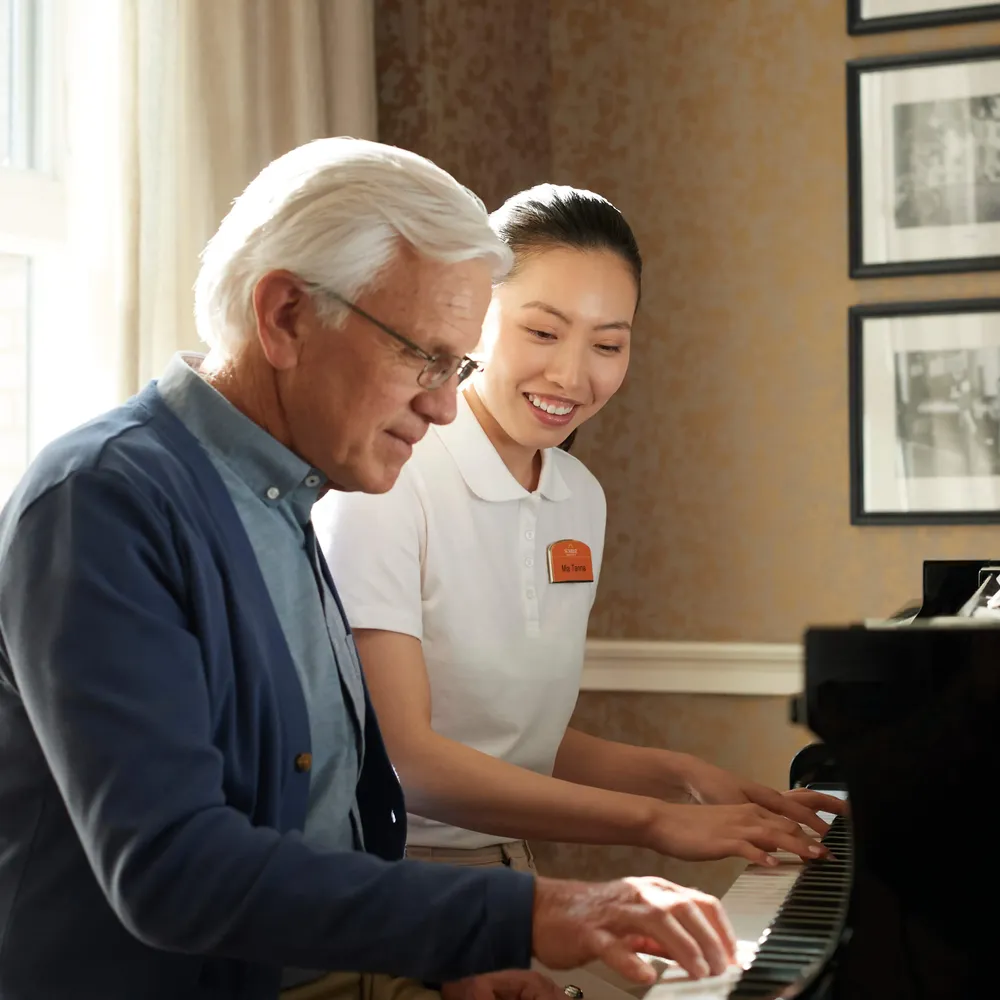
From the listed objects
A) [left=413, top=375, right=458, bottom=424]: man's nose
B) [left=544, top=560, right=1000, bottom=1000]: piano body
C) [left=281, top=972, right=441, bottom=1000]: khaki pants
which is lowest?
[left=281, top=972, right=441, bottom=1000]: khaki pants

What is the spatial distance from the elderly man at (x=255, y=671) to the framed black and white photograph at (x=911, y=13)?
2.05 metres

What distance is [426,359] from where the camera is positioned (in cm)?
138

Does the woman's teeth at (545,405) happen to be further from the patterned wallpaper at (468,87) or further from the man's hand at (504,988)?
the patterned wallpaper at (468,87)

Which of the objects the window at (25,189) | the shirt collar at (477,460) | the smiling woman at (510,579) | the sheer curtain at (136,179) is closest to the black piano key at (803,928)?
the smiling woman at (510,579)

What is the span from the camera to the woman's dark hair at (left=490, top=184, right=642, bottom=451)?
79.6 inches

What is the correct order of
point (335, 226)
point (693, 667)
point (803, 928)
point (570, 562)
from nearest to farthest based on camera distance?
point (803, 928)
point (335, 226)
point (570, 562)
point (693, 667)

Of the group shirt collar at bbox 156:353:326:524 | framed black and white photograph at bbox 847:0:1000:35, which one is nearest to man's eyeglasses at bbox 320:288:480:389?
shirt collar at bbox 156:353:326:524

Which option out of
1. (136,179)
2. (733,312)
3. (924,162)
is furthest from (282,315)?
(924,162)

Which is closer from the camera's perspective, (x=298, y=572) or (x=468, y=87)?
(x=298, y=572)

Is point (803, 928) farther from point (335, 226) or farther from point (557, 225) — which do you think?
point (557, 225)

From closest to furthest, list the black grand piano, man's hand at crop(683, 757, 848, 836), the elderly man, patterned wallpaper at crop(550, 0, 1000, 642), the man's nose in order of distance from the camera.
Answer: the black grand piano, the elderly man, the man's nose, man's hand at crop(683, 757, 848, 836), patterned wallpaper at crop(550, 0, 1000, 642)

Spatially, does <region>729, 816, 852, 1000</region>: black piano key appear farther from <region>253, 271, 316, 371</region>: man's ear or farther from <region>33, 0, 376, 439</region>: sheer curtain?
<region>33, 0, 376, 439</region>: sheer curtain

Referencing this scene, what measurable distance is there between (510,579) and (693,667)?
4.49 ft

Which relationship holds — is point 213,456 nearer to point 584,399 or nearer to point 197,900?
point 197,900
